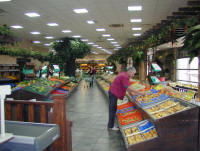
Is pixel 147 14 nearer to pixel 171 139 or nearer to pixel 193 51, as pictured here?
pixel 193 51

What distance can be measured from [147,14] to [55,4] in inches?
169

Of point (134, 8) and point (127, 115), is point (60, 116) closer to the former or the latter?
point (127, 115)

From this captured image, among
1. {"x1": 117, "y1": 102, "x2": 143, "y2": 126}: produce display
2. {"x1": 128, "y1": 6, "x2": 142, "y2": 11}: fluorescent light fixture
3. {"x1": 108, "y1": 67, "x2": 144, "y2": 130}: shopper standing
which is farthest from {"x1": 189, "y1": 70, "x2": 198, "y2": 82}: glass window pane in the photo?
{"x1": 108, "y1": 67, "x2": 144, "y2": 130}: shopper standing

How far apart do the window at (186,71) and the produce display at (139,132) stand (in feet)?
20.9

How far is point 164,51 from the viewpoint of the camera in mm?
14312

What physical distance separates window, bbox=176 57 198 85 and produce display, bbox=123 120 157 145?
251 inches

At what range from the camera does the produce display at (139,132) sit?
333cm

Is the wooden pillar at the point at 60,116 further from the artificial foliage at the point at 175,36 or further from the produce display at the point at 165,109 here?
the artificial foliage at the point at 175,36

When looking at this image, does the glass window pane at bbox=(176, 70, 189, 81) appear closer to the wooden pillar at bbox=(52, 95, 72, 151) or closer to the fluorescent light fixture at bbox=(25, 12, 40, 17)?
the fluorescent light fixture at bbox=(25, 12, 40, 17)

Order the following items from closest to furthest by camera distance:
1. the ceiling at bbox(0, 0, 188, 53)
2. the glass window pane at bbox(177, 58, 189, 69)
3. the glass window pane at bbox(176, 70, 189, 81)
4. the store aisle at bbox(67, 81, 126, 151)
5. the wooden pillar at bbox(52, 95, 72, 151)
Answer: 1. the wooden pillar at bbox(52, 95, 72, 151)
2. the store aisle at bbox(67, 81, 126, 151)
3. the ceiling at bbox(0, 0, 188, 53)
4. the glass window pane at bbox(176, 70, 189, 81)
5. the glass window pane at bbox(177, 58, 189, 69)

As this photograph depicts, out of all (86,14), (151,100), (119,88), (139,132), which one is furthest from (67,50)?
(139,132)

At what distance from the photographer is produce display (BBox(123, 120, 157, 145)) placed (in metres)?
3.33

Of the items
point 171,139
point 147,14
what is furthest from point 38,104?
point 147,14

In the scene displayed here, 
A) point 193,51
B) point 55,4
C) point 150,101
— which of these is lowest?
point 150,101
